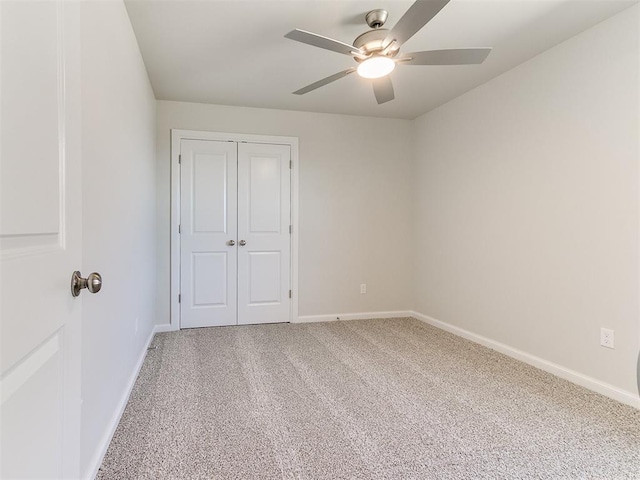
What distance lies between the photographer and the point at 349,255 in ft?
14.4

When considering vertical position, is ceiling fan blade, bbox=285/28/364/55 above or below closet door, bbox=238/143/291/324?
above

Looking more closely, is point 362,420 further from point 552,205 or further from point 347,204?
point 347,204

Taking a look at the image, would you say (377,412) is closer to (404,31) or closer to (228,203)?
(404,31)

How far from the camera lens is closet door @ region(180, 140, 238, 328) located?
3908 millimetres

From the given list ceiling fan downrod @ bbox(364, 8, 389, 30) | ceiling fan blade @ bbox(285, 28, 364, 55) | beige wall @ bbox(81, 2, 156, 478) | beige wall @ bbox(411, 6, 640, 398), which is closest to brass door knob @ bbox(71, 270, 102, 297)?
beige wall @ bbox(81, 2, 156, 478)

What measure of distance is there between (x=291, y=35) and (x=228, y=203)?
2378 mm

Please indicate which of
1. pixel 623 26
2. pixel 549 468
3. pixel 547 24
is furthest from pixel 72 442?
pixel 623 26

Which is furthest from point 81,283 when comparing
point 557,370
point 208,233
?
point 208,233

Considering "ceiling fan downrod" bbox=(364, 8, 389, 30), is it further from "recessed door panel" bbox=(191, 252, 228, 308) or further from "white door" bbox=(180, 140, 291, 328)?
"recessed door panel" bbox=(191, 252, 228, 308)

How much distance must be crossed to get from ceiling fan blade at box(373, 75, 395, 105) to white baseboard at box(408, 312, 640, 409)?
231 cm

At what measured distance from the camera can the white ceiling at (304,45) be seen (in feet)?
7.26

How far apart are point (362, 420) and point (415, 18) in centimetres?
208

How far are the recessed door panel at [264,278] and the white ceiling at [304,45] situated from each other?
5.57 feet

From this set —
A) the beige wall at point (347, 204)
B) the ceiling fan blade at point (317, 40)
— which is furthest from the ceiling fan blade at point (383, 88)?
the beige wall at point (347, 204)
